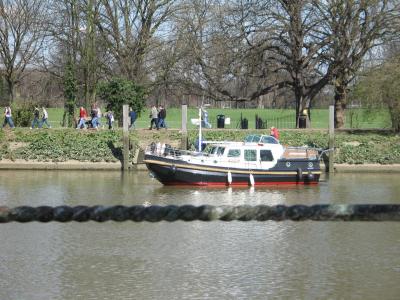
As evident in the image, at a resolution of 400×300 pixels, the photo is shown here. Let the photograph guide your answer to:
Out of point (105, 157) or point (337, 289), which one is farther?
point (105, 157)

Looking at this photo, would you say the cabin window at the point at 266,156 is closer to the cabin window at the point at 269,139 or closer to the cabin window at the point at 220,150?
the cabin window at the point at 220,150

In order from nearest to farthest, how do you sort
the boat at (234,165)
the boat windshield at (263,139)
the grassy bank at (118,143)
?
the boat at (234,165)
the boat windshield at (263,139)
the grassy bank at (118,143)

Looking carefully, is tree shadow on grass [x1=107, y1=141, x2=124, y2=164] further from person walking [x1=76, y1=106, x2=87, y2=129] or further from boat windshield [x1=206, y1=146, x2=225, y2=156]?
boat windshield [x1=206, y1=146, x2=225, y2=156]

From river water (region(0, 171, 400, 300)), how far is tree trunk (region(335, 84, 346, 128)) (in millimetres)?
24441

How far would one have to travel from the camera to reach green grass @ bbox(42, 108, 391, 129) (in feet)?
143

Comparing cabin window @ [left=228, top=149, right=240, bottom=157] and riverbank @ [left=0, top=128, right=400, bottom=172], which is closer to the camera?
cabin window @ [left=228, top=149, right=240, bottom=157]

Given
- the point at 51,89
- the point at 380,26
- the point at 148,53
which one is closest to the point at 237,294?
the point at 380,26

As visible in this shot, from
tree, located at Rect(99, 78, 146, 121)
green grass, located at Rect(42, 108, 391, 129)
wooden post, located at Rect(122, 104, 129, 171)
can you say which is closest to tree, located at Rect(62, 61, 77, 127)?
tree, located at Rect(99, 78, 146, 121)

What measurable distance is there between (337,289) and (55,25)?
132ft

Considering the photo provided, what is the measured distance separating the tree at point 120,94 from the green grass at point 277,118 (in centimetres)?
523

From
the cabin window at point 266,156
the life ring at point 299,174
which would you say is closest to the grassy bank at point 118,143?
the life ring at point 299,174

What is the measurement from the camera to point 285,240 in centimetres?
1830

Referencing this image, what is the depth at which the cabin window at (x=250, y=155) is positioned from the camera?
3156 cm

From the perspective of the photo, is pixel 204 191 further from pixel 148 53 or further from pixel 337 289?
pixel 148 53
